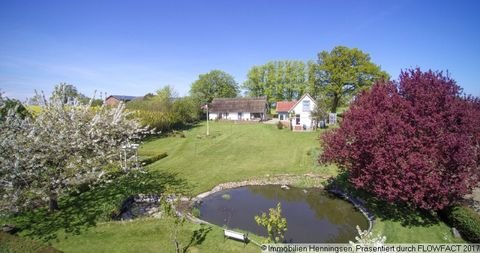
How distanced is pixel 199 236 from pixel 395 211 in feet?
36.9

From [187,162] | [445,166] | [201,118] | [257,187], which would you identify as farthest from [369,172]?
[201,118]

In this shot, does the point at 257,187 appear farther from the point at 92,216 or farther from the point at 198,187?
the point at 92,216

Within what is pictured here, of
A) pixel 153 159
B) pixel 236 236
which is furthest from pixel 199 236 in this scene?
pixel 153 159

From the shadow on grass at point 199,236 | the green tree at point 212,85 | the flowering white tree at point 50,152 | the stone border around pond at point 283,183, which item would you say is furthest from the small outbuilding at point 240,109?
the shadow on grass at point 199,236

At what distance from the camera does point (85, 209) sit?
52.0ft

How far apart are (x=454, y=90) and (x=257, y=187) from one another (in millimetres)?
14388

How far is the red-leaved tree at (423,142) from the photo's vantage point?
42.1 feet

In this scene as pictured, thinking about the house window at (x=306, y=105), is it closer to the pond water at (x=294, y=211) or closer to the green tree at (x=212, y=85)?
the pond water at (x=294, y=211)

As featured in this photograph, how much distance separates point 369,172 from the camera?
48.2 feet

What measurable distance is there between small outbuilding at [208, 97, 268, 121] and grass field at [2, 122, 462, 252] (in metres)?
23.3

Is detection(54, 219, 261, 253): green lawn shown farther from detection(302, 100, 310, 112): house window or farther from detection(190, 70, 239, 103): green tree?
detection(190, 70, 239, 103): green tree

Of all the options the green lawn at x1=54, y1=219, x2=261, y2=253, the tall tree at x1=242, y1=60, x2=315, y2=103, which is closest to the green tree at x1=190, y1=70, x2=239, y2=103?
the tall tree at x1=242, y1=60, x2=315, y2=103

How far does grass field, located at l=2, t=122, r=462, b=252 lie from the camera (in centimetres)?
1246

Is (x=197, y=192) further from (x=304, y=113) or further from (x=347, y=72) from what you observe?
(x=347, y=72)
